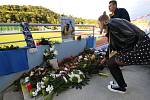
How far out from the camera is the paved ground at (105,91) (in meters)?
2.97

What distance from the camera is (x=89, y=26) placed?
22.6 feet

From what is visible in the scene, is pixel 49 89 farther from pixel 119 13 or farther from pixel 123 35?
pixel 119 13

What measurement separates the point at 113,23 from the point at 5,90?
2.28 meters

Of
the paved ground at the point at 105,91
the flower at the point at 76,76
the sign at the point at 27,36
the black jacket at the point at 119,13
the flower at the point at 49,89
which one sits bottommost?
the paved ground at the point at 105,91

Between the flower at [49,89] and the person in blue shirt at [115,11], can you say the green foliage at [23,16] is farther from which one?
the flower at [49,89]

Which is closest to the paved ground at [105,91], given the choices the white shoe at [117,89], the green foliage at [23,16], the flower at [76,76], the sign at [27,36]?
the white shoe at [117,89]

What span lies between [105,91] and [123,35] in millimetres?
1031

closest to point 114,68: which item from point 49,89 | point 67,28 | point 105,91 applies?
point 105,91

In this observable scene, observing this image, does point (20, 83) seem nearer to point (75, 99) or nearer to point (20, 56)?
point (20, 56)

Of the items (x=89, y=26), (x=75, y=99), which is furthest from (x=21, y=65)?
(x=89, y=26)

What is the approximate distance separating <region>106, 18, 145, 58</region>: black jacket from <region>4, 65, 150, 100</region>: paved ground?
0.76 meters

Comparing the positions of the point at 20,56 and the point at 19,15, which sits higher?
the point at 19,15

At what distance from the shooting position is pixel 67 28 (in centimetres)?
525

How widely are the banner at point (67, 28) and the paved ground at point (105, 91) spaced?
65.7 inches
